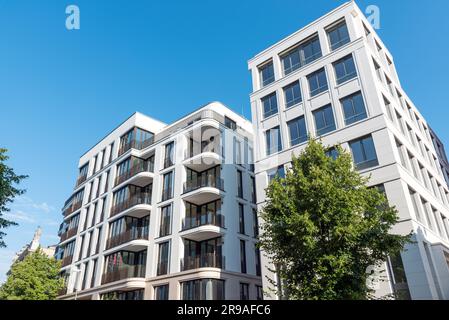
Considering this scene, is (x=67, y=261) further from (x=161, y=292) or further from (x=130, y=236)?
(x=161, y=292)

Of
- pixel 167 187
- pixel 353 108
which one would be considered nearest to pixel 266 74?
pixel 353 108

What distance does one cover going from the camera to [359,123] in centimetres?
2292

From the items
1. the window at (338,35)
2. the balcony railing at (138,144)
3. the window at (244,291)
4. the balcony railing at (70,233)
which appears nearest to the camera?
the window at (338,35)

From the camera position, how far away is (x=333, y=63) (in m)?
26.3

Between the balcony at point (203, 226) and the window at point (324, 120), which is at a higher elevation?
the window at point (324, 120)

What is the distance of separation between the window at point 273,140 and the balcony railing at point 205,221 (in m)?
7.19

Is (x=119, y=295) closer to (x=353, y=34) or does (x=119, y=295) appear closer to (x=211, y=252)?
(x=211, y=252)

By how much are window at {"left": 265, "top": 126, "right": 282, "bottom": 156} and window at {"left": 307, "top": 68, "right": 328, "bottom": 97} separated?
161 inches

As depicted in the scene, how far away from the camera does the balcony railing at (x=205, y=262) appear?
27000 millimetres

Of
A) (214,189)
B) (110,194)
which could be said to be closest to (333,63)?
(214,189)

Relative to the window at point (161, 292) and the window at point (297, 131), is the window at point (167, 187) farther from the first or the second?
the window at point (297, 131)

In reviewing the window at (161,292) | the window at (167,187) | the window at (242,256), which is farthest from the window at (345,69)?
the window at (161,292)

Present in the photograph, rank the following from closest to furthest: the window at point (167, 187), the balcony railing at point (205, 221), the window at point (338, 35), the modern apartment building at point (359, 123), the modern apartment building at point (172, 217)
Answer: the modern apartment building at point (359, 123) < the window at point (338, 35) < the modern apartment building at point (172, 217) < the balcony railing at point (205, 221) < the window at point (167, 187)
